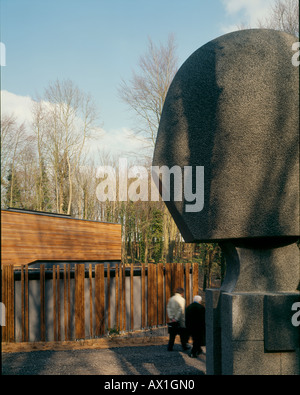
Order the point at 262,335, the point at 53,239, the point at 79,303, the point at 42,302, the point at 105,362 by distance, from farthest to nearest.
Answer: the point at 53,239 → the point at 79,303 → the point at 42,302 → the point at 105,362 → the point at 262,335

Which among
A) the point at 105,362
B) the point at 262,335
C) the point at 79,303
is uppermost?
the point at 262,335

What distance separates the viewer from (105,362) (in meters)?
8.12

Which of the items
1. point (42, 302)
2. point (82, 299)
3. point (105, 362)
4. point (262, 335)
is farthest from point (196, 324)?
point (42, 302)

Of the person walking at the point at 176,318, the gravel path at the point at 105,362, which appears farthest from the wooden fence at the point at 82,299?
the person walking at the point at 176,318

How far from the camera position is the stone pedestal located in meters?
4.64

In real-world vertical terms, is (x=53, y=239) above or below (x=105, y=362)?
above

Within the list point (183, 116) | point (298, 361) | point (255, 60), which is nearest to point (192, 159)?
point (183, 116)

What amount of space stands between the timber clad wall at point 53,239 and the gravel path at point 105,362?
4.10 metres

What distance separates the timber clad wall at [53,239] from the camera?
12.6 metres

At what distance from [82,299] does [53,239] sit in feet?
11.8

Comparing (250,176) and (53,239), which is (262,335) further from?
(53,239)

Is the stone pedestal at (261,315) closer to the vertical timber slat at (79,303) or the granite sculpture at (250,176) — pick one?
the granite sculpture at (250,176)

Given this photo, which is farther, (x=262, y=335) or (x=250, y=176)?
(x=250, y=176)

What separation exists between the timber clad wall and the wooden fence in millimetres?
1059
